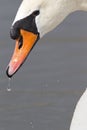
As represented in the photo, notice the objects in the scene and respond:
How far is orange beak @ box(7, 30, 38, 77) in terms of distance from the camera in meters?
3.21

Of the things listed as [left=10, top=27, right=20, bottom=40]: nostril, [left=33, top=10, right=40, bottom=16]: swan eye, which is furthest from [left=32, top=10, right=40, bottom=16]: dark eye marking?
[left=10, top=27, right=20, bottom=40]: nostril

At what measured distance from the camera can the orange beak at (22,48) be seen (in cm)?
321

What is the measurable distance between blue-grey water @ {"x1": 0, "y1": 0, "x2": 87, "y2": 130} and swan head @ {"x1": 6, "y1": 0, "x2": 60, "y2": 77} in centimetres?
179

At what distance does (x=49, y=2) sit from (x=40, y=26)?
0.14 m

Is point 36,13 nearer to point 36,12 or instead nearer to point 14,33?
point 36,12

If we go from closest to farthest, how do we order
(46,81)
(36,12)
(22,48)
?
(36,12)
(22,48)
(46,81)

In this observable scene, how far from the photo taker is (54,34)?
5.76m

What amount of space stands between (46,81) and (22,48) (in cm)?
205

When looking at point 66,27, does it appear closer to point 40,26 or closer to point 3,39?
point 3,39

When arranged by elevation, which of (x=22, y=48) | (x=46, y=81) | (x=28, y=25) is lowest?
(x=46, y=81)

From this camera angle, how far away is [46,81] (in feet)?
17.3

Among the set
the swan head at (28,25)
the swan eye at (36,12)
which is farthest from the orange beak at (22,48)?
the swan eye at (36,12)

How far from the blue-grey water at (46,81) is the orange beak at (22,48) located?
5.85ft

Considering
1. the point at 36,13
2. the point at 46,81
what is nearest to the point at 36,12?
the point at 36,13
